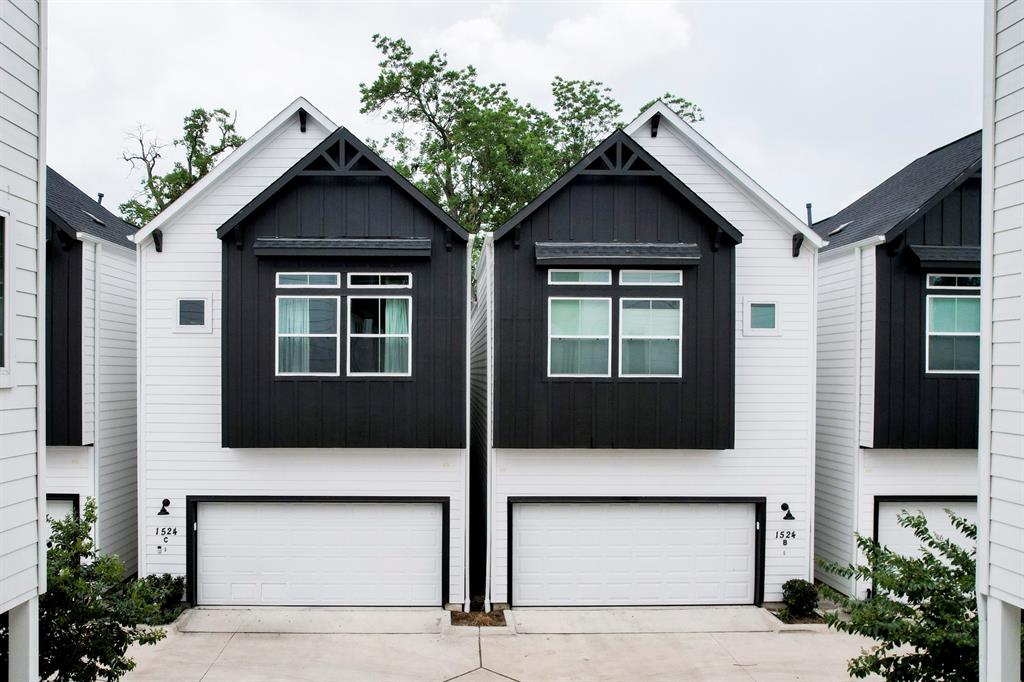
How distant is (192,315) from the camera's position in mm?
10938

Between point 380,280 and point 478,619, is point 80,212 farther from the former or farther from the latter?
point 478,619

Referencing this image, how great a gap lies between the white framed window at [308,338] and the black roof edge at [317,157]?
4.35 ft

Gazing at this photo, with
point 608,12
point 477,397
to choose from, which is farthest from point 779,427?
point 608,12

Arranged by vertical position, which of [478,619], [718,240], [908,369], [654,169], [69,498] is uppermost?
[654,169]

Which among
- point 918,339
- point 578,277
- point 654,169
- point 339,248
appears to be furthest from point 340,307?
point 918,339

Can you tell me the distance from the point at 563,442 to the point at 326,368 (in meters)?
3.78

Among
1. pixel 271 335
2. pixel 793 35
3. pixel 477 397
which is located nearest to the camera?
pixel 271 335

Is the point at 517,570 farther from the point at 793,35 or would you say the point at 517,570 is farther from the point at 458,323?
the point at 793,35

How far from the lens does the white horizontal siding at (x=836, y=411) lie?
445 inches

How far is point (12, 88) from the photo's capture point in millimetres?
4680

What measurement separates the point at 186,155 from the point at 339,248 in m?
15.1

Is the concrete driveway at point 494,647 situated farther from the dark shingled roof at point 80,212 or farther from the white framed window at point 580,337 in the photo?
the dark shingled roof at point 80,212

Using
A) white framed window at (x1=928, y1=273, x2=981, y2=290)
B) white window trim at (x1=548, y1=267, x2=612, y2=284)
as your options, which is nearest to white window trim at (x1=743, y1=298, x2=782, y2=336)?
white framed window at (x1=928, y1=273, x2=981, y2=290)

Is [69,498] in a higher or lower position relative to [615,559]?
higher
